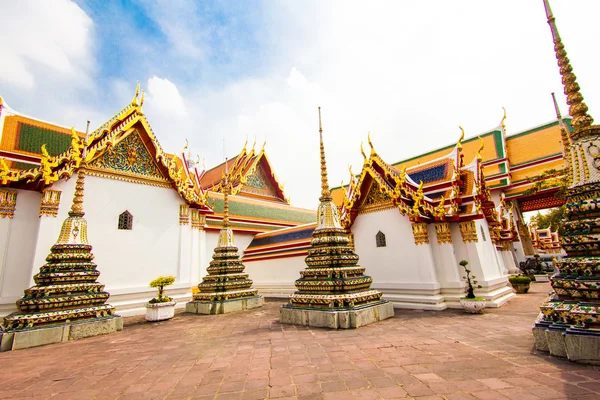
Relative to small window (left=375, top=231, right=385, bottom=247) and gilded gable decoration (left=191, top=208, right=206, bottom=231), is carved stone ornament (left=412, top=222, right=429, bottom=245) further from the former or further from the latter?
gilded gable decoration (left=191, top=208, right=206, bottom=231)

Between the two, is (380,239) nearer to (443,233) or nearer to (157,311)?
(443,233)

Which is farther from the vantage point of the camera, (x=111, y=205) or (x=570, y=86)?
(x=111, y=205)

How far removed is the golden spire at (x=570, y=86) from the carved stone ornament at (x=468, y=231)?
4.95 meters

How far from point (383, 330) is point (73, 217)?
7752mm

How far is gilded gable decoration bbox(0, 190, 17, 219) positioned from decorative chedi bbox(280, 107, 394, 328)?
26.7 feet

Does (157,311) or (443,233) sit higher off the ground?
(443,233)

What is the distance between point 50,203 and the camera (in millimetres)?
8562

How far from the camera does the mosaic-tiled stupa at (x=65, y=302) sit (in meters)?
5.91

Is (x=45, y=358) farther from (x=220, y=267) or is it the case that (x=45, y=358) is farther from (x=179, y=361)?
(x=220, y=267)

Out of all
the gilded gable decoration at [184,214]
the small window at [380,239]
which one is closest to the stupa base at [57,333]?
the gilded gable decoration at [184,214]

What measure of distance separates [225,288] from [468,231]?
7492 mm

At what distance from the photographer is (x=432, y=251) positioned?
8688 mm

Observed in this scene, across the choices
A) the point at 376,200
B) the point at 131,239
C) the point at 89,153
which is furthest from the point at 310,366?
the point at 89,153

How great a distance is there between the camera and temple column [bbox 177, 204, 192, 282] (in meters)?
11.0
